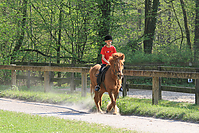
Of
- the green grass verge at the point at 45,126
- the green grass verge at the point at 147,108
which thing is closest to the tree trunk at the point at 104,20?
the green grass verge at the point at 147,108

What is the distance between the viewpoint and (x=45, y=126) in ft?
23.0

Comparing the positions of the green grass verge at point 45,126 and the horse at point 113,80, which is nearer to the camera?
the green grass verge at point 45,126

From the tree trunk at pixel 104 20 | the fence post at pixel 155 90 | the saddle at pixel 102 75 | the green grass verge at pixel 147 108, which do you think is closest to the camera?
the green grass verge at pixel 147 108

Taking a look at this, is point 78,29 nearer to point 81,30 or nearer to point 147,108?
point 81,30

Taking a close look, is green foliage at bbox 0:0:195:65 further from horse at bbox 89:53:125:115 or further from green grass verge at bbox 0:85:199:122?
horse at bbox 89:53:125:115

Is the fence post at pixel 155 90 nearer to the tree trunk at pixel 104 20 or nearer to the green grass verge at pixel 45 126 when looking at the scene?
the green grass verge at pixel 45 126

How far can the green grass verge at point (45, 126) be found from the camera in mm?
6570

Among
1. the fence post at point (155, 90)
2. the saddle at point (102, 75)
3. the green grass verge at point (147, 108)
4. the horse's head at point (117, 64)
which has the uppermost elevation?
the horse's head at point (117, 64)

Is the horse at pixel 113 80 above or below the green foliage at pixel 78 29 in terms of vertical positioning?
below

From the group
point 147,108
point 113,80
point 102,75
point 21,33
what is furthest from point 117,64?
point 21,33

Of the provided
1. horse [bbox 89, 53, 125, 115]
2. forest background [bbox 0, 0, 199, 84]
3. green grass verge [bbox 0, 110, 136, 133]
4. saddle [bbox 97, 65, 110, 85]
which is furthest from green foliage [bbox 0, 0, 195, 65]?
green grass verge [bbox 0, 110, 136, 133]

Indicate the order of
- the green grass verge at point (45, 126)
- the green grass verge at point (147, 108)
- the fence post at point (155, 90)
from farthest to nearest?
the fence post at point (155, 90), the green grass verge at point (147, 108), the green grass verge at point (45, 126)

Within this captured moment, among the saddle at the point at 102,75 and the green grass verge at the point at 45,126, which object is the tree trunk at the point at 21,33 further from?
the green grass verge at the point at 45,126

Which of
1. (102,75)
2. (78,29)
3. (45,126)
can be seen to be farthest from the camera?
(78,29)
